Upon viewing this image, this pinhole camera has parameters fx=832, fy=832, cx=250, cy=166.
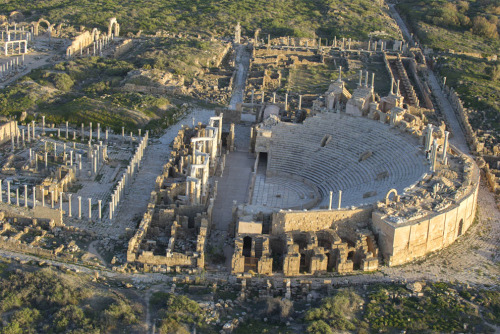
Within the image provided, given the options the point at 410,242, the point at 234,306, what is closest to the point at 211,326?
the point at 234,306

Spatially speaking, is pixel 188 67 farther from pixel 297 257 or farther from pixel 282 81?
pixel 297 257

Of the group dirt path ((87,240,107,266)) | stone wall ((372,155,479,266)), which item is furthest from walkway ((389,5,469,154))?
dirt path ((87,240,107,266))

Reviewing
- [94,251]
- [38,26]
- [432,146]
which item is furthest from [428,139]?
[38,26]

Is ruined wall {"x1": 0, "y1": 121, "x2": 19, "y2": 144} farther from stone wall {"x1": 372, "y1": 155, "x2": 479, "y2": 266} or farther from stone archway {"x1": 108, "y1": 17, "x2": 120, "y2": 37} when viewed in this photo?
stone archway {"x1": 108, "y1": 17, "x2": 120, "y2": 37}

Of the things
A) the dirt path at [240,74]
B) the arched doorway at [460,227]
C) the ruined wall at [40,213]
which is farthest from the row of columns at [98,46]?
the arched doorway at [460,227]

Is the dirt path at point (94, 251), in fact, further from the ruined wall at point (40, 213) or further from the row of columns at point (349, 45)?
the row of columns at point (349, 45)

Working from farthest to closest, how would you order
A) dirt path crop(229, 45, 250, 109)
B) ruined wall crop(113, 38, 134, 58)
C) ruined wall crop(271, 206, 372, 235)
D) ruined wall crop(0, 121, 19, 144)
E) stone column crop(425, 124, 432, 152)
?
ruined wall crop(113, 38, 134, 58) → dirt path crop(229, 45, 250, 109) → ruined wall crop(0, 121, 19, 144) → stone column crop(425, 124, 432, 152) → ruined wall crop(271, 206, 372, 235)
